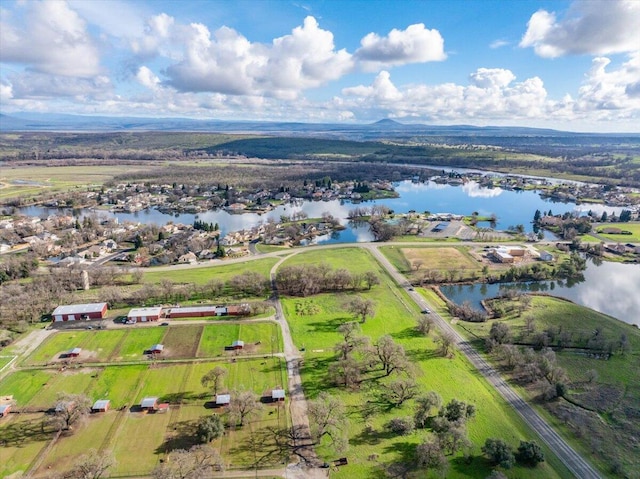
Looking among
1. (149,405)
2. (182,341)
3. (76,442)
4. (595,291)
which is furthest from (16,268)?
(595,291)

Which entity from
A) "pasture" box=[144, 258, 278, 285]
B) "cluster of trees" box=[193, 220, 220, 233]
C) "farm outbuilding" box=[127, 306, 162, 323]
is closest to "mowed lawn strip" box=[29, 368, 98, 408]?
"farm outbuilding" box=[127, 306, 162, 323]

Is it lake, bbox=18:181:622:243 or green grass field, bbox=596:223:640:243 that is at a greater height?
green grass field, bbox=596:223:640:243

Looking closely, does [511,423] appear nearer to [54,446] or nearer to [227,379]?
[227,379]

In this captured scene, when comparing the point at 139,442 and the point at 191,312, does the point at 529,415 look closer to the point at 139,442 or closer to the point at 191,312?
the point at 139,442

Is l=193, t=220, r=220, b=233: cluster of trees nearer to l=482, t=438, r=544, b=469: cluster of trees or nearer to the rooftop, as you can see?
the rooftop

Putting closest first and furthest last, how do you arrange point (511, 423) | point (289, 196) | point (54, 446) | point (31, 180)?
point (54, 446)
point (511, 423)
point (289, 196)
point (31, 180)

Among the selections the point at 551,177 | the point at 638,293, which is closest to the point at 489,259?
the point at 638,293

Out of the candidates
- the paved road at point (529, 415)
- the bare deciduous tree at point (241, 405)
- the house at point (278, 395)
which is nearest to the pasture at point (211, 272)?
the house at point (278, 395)
